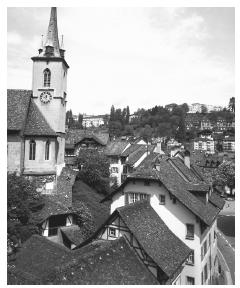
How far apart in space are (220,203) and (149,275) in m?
12.6

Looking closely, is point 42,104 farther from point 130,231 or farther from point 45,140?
point 130,231

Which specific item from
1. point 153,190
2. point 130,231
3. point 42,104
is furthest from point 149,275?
point 42,104

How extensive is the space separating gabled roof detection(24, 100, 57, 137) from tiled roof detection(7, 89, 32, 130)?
71cm

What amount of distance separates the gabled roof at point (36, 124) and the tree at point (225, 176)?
3287 cm

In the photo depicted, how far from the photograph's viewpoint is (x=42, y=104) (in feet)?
88.3

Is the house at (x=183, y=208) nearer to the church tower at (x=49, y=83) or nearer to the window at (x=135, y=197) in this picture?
the window at (x=135, y=197)

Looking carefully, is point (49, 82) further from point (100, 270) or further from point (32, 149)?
point (100, 270)

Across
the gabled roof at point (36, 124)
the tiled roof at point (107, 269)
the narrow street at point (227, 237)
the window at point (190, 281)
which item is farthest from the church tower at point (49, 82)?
the narrow street at point (227, 237)

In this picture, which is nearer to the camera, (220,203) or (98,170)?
(220,203)

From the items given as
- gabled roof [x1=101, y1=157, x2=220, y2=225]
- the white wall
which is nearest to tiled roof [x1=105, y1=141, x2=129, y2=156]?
gabled roof [x1=101, y1=157, x2=220, y2=225]

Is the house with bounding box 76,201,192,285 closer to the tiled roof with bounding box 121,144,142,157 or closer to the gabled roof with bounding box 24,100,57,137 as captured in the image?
the gabled roof with bounding box 24,100,57,137

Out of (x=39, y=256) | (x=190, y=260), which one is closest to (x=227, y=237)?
(x=190, y=260)

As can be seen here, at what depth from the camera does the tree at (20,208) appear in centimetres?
1661

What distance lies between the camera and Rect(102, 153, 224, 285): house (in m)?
15.6
